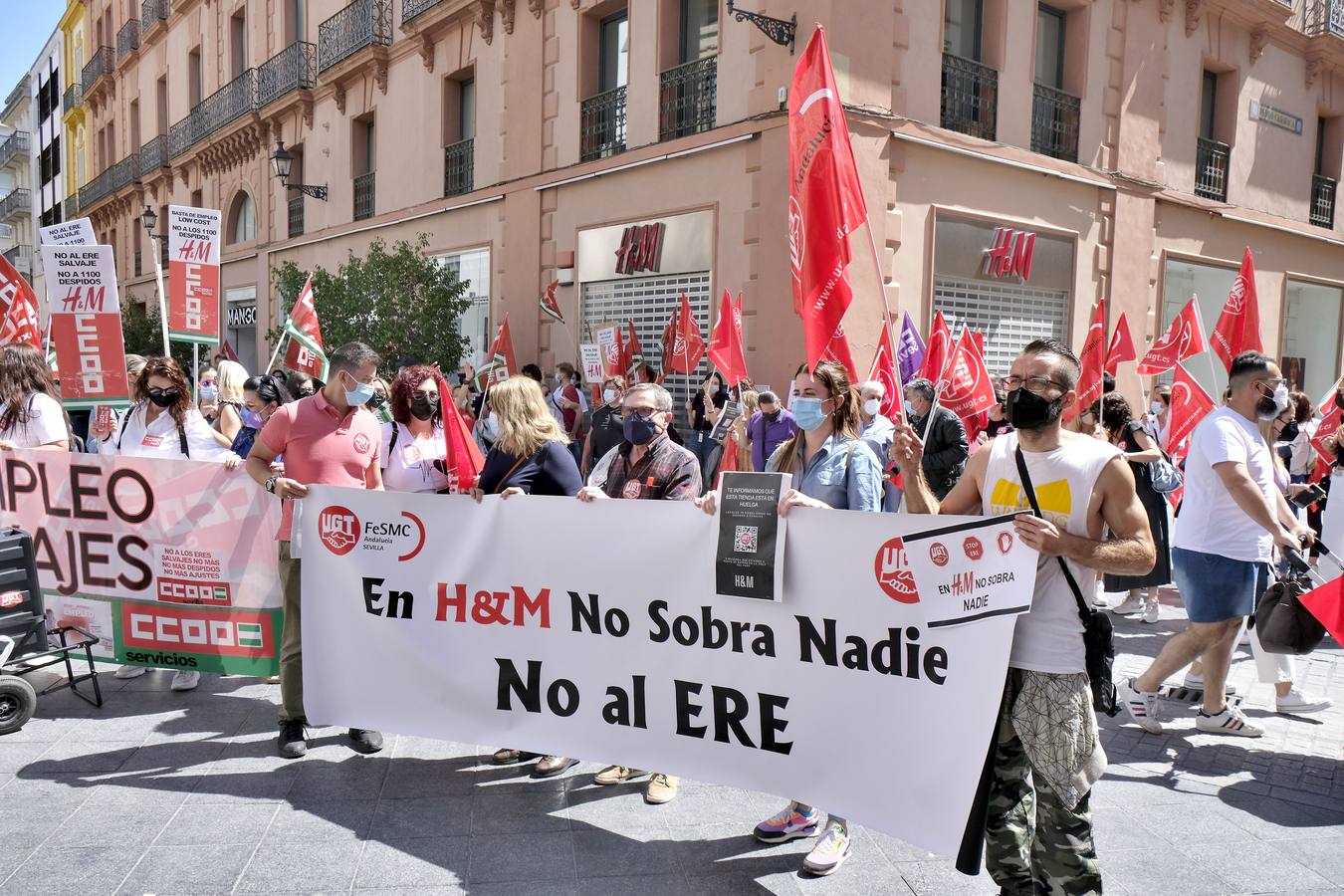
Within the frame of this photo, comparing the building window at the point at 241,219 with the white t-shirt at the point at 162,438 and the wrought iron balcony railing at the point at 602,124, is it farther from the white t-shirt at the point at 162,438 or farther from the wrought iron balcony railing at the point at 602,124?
the white t-shirt at the point at 162,438

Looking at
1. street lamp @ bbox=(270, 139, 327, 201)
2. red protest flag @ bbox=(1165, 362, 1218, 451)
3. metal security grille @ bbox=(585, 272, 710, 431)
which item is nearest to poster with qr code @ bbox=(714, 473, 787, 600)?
red protest flag @ bbox=(1165, 362, 1218, 451)

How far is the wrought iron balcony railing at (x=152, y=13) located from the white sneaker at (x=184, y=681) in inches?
1285

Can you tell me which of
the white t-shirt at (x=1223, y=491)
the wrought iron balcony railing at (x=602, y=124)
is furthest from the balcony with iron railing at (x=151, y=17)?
the white t-shirt at (x=1223, y=491)

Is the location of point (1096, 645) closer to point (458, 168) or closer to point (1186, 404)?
point (1186, 404)

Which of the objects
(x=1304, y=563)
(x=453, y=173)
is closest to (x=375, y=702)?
(x=1304, y=563)

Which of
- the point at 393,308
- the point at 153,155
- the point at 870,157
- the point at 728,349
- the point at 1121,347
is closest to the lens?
the point at 1121,347

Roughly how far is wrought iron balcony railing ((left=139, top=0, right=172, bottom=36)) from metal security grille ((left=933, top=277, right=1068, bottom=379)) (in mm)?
29443

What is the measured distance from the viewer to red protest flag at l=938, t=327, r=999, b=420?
29.2 feet

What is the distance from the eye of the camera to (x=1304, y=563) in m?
4.48

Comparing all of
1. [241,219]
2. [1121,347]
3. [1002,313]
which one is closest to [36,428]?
[1121,347]

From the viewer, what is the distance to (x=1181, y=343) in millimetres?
8797

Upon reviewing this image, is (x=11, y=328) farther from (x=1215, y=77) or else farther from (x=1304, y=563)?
(x=1215, y=77)

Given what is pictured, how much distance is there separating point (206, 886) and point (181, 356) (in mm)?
25940

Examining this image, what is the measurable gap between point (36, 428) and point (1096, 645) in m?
5.79
